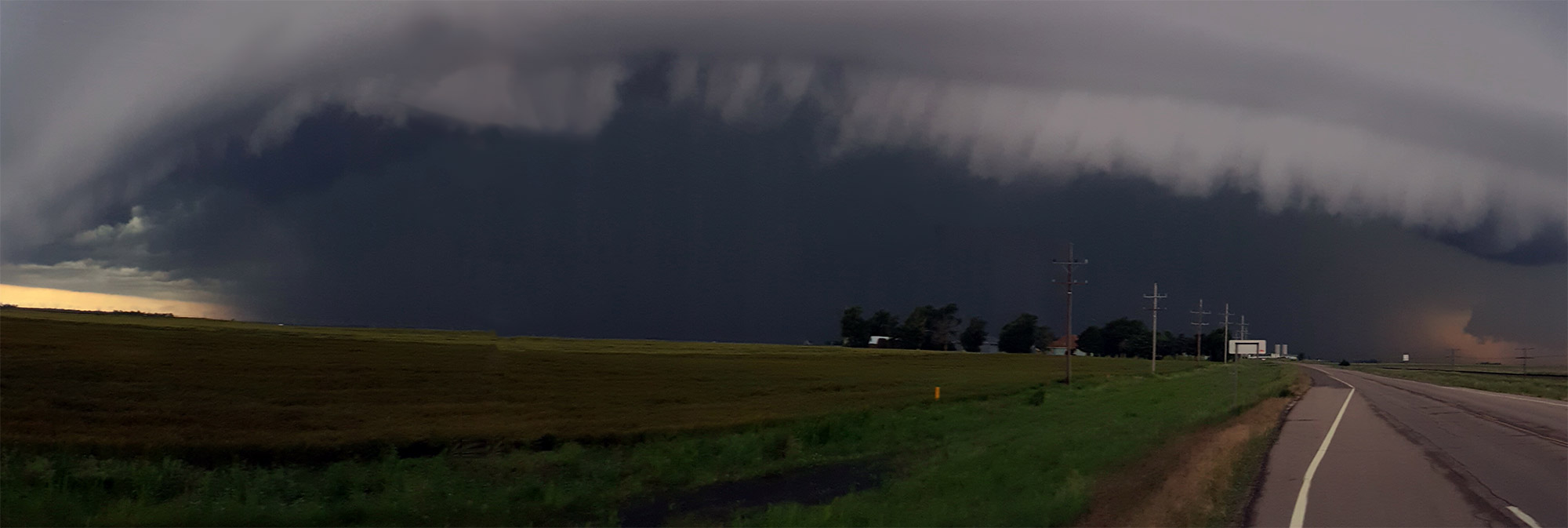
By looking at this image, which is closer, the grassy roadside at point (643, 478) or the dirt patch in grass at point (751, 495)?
the grassy roadside at point (643, 478)

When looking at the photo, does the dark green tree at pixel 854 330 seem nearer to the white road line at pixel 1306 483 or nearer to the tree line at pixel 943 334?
the tree line at pixel 943 334

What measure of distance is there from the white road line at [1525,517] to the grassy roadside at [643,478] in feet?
21.0

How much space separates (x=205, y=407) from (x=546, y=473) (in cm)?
1723

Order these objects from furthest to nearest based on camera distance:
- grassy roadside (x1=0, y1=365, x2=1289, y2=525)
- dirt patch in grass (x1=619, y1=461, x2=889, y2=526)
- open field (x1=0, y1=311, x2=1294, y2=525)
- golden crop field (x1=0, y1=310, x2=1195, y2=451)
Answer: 1. golden crop field (x1=0, y1=310, x2=1195, y2=451)
2. dirt patch in grass (x1=619, y1=461, x2=889, y2=526)
3. open field (x1=0, y1=311, x2=1294, y2=525)
4. grassy roadside (x1=0, y1=365, x2=1289, y2=525)

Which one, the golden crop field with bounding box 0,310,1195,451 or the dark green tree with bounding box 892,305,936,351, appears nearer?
the golden crop field with bounding box 0,310,1195,451

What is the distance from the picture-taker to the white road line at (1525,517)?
40.8 feet

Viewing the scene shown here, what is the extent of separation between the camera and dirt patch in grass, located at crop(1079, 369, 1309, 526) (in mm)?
13086

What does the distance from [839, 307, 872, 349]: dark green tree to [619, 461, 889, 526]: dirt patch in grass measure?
147354mm

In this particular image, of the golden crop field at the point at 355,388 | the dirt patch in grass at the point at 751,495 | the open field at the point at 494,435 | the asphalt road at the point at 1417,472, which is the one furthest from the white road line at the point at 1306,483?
the golden crop field at the point at 355,388

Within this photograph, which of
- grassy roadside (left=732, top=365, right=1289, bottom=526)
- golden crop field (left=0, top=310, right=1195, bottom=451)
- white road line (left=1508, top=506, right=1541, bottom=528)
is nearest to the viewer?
white road line (left=1508, top=506, right=1541, bottom=528)

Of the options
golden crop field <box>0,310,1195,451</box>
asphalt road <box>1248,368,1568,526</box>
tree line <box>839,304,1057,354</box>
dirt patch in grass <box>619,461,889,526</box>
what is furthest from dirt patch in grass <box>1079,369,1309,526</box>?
tree line <box>839,304,1057,354</box>

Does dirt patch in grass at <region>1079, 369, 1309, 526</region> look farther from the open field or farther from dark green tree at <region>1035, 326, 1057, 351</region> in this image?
dark green tree at <region>1035, 326, 1057, 351</region>

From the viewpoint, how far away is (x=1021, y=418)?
41.9 metres

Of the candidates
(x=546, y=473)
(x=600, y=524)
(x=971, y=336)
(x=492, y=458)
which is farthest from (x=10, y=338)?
(x=971, y=336)
